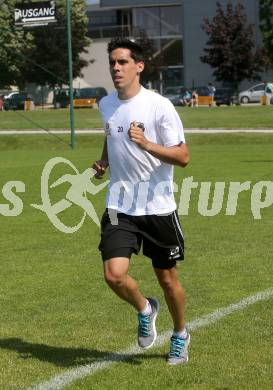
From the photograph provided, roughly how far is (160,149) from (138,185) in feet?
1.30

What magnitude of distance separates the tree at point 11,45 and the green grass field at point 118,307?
5132 centimetres

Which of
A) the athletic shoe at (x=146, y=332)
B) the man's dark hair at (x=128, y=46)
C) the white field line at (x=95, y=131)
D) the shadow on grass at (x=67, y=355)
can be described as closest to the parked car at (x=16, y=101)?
the white field line at (x=95, y=131)

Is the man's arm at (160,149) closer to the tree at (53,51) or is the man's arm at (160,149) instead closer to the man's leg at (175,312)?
the man's leg at (175,312)

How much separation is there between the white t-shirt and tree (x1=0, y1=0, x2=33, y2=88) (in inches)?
2269

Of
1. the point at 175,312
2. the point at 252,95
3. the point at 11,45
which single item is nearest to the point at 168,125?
the point at 175,312

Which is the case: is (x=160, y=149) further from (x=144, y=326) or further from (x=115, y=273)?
(x=144, y=326)

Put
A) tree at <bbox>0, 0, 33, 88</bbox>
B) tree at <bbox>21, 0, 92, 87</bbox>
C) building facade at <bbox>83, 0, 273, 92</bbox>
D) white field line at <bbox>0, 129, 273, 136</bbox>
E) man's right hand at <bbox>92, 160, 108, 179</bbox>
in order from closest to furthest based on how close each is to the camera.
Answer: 1. man's right hand at <bbox>92, 160, 108, 179</bbox>
2. white field line at <bbox>0, 129, 273, 136</bbox>
3. tree at <bbox>0, 0, 33, 88</bbox>
4. tree at <bbox>21, 0, 92, 87</bbox>
5. building facade at <bbox>83, 0, 273, 92</bbox>

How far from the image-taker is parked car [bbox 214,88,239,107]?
68.2m

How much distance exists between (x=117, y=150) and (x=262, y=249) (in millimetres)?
5609

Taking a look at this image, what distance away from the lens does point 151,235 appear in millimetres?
6477

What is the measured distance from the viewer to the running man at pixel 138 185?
20.6 feet

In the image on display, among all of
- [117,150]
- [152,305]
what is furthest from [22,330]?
[117,150]

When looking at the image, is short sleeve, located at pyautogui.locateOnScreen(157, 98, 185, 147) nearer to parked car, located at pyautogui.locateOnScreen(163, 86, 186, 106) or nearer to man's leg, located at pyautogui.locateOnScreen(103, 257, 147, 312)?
man's leg, located at pyautogui.locateOnScreen(103, 257, 147, 312)

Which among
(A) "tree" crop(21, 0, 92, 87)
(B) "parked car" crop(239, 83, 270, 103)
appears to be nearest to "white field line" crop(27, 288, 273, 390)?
(B) "parked car" crop(239, 83, 270, 103)
